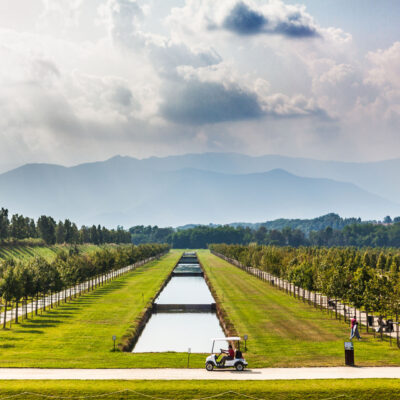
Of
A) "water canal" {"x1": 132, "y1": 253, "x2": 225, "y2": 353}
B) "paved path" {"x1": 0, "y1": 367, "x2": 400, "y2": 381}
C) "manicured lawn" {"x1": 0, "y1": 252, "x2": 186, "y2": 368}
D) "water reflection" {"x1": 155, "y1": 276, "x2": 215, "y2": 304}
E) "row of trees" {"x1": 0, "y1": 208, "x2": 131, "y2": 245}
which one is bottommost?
"water reflection" {"x1": 155, "y1": 276, "x2": 215, "y2": 304}

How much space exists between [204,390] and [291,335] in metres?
18.7

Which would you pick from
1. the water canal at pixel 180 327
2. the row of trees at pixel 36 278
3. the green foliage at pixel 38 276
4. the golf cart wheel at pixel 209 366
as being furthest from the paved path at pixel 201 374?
the green foliage at pixel 38 276

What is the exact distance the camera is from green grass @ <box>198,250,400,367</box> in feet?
114

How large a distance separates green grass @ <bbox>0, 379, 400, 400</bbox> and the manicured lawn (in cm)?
497

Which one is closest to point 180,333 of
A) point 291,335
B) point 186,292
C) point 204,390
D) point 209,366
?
point 291,335

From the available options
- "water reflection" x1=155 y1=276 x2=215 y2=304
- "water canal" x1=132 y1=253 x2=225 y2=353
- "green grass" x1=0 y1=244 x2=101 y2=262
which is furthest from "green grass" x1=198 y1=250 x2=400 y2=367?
"green grass" x1=0 y1=244 x2=101 y2=262

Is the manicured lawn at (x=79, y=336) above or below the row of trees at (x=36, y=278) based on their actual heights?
below

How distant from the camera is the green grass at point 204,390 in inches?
1067

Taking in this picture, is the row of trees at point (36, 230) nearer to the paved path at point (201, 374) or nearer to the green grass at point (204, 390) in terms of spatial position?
the paved path at point (201, 374)

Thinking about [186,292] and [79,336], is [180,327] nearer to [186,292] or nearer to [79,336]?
[79,336]

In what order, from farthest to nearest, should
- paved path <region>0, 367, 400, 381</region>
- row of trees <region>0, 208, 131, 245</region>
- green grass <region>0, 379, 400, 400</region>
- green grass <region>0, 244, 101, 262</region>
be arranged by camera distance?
row of trees <region>0, 208, 131, 245</region>, green grass <region>0, 244, 101, 262</region>, paved path <region>0, 367, 400, 381</region>, green grass <region>0, 379, 400, 400</region>

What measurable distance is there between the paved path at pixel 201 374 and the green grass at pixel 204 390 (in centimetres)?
144

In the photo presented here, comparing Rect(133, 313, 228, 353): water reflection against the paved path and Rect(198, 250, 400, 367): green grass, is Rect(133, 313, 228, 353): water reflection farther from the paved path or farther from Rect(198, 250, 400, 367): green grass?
the paved path

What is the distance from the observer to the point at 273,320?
5266 cm
